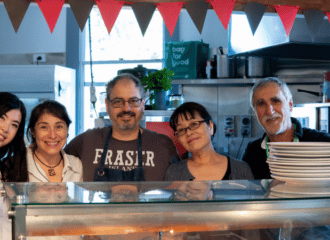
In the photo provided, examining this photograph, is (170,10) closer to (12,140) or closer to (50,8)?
(50,8)

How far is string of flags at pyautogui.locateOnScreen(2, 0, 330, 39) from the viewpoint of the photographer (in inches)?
64.3

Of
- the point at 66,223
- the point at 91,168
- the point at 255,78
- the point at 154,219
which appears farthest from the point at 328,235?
the point at 255,78

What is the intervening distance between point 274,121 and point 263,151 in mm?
230

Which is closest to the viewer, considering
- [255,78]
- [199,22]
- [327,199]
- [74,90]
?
[327,199]

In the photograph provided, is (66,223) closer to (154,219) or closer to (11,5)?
(154,219)

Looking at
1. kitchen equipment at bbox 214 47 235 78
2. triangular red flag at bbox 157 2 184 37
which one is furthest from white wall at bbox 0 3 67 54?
triangular red flag at bbox 157 2 184 37

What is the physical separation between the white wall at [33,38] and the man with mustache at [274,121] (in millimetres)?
4787

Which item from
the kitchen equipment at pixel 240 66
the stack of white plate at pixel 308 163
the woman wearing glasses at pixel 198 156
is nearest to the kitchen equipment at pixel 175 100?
the kitchen equipment at pixel 240 66

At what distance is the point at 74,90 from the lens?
6.24m

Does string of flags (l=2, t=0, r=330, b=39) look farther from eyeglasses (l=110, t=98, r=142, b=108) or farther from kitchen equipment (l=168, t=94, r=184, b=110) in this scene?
kitchen equipment (l=168, t=94, r=184, b=110)

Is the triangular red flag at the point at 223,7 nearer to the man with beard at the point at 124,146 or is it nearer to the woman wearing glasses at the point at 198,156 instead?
the woman wearing glasses at the point at 198,156

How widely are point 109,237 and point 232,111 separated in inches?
165

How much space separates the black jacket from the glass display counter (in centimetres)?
101

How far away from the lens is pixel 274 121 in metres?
2.10
